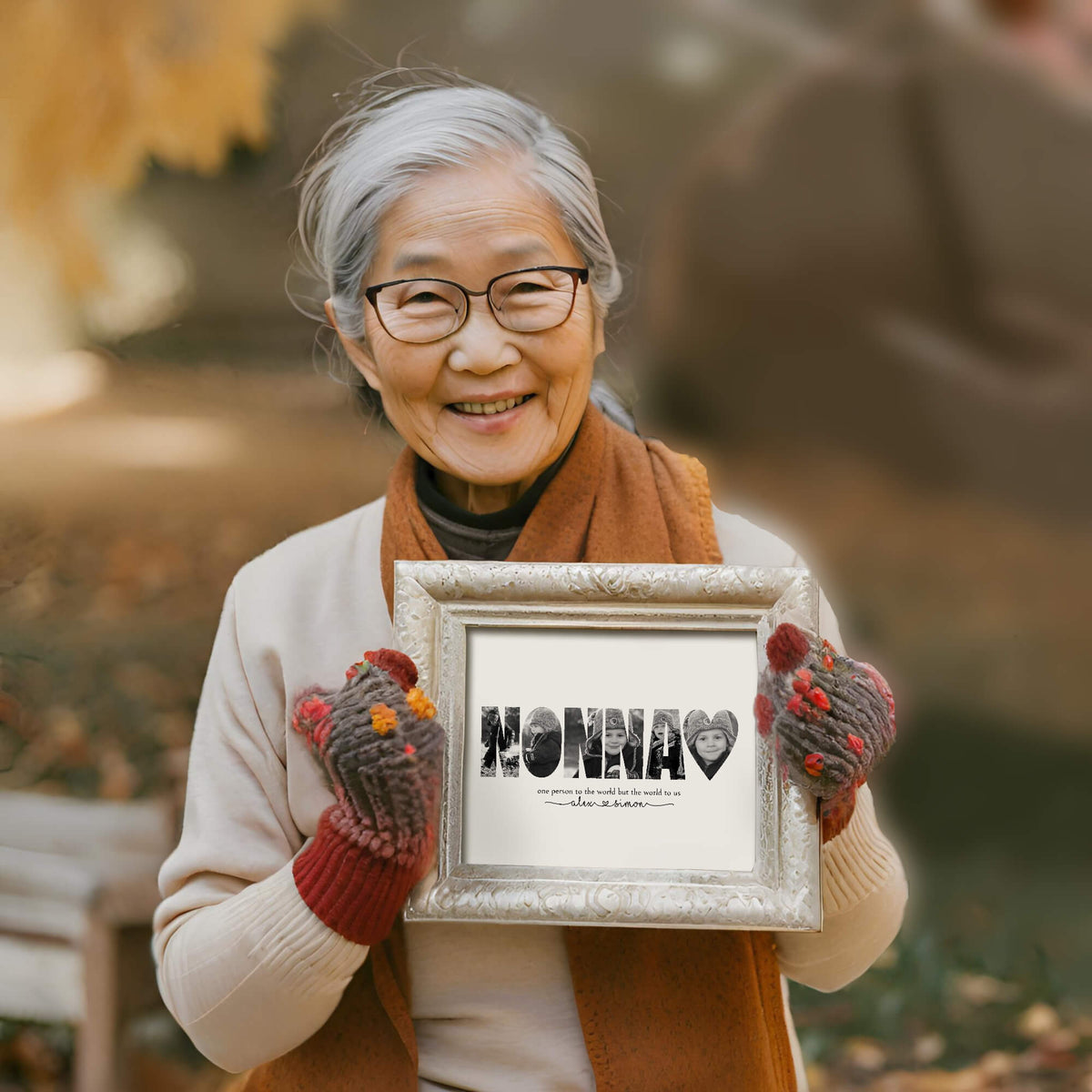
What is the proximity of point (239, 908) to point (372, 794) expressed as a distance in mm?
248

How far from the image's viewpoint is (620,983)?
1242 mm

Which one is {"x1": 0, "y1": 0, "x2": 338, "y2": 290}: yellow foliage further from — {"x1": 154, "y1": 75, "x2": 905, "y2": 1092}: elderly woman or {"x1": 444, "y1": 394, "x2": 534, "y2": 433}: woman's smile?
{"x1": 444, "y1": 394, "x2": 534, "y2": 433}: woman's smile

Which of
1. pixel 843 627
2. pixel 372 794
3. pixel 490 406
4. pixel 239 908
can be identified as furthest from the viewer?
pixel 843 627

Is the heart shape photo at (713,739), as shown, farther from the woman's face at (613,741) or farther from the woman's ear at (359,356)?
the woman's ear at (359,356)

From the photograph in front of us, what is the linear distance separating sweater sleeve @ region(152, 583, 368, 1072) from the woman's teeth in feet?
1.24

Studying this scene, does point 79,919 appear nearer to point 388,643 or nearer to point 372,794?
point 388,643

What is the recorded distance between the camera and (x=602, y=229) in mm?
1358

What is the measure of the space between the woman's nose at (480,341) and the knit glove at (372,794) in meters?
0.34

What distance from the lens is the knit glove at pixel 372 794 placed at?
3.46 ft

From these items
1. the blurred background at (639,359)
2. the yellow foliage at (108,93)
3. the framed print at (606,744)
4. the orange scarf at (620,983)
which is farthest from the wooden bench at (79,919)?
the framed print at (606,744)

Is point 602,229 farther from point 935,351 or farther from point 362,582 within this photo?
point 935,351

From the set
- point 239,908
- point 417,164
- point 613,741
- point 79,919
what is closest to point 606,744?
point 613,741

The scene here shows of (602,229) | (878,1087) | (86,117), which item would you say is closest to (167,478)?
(86,117)

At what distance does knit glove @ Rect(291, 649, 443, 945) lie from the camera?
3.46 ft
